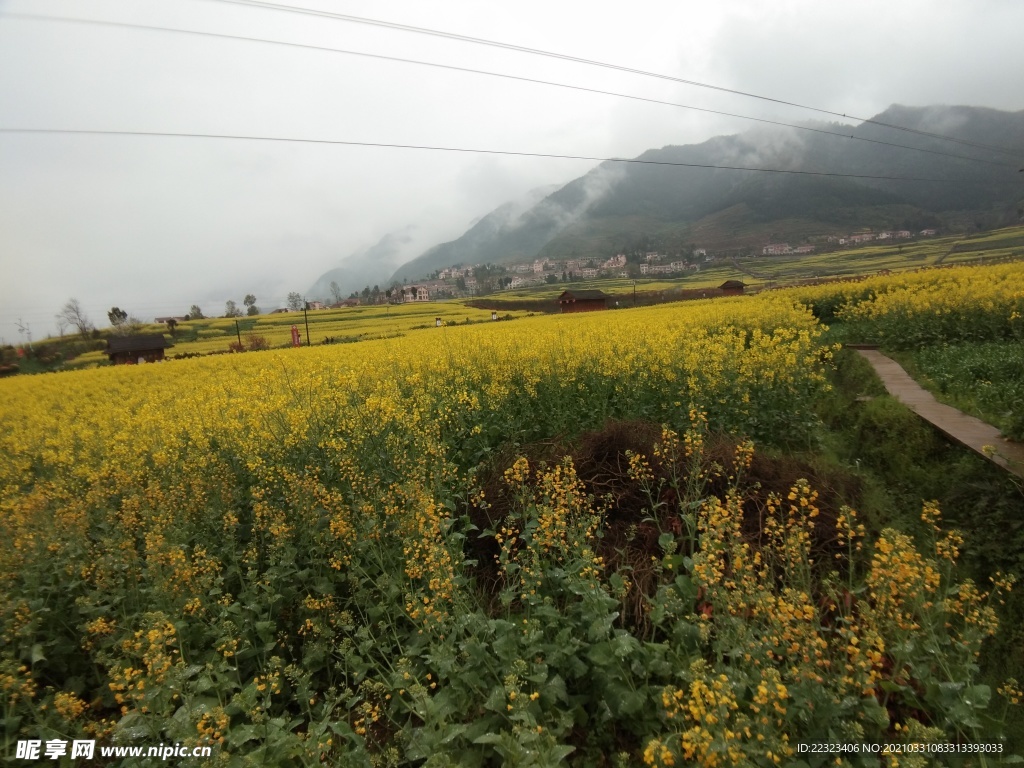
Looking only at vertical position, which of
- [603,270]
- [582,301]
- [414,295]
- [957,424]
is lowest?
[957,424]

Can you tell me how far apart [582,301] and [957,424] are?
4347 cm

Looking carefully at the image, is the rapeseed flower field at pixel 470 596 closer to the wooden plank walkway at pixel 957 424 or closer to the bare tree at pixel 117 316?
the wooden plank walkway at pixel 957 424

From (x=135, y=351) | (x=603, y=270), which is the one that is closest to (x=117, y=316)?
(x=135, y=351)

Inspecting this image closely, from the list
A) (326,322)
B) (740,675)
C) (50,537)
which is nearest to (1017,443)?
(740,675)

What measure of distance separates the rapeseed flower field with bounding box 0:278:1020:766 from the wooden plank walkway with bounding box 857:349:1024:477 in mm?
932

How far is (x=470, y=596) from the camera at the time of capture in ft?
10.3

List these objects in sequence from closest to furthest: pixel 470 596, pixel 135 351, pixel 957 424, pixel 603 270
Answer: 1. pixel 470 596
2. pixel 957 424
3. pixel 135 351
4. pixel 603 270

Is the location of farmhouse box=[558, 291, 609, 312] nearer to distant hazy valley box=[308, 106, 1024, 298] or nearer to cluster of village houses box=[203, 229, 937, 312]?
distant hazy valley box=[308, 106, 1024, 298]

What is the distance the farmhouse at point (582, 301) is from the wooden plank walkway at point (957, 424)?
131ft

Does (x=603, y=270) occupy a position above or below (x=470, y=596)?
above

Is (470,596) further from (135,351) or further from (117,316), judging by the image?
(117,316)

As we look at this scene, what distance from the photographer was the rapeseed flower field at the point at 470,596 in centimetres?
204

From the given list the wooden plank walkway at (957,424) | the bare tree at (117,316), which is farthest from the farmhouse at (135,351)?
the wooden plank walkway at (957,424)

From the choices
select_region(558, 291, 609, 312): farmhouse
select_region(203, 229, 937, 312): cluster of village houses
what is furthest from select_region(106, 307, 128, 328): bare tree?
select_region(558, 291, 609, 312): farmhouse
